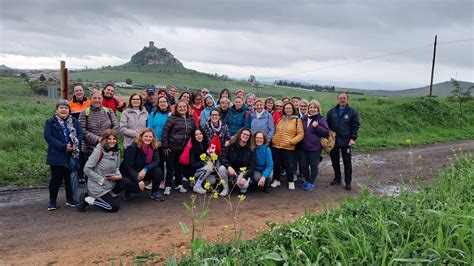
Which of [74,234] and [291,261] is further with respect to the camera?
[74,234]

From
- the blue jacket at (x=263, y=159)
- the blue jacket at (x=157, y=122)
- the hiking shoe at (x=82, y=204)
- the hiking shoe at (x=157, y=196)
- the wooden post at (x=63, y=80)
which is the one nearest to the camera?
the hiking shoe at (x=82, y=204)

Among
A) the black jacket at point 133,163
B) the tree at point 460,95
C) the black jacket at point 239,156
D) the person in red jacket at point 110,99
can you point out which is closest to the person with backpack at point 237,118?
the black jacket at point 239,156

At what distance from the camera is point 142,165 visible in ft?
23.1

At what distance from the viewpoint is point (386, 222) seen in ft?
12.1

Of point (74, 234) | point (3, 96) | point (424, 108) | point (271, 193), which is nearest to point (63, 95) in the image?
point (74, 234)

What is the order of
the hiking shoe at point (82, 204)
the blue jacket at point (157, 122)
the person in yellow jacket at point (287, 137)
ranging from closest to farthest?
1. the hiking shoe at point (82, 204)
2. the blue jacket at point (157, 122)
3. the person in yellow jacket at point (287, 137)

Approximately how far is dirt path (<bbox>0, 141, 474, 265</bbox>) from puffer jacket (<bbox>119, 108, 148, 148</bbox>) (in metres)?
1.14

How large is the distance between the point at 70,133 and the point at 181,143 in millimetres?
1967

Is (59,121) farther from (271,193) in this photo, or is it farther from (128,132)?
(271,193)

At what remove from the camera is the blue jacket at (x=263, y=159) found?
7.79 meters

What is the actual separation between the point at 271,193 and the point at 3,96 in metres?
15.0

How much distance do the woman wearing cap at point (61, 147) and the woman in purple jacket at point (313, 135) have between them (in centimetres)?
442

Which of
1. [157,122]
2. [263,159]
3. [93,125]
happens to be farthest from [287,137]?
[93,125]

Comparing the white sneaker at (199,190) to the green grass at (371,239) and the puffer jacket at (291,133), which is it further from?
the green grass at (371,239)
